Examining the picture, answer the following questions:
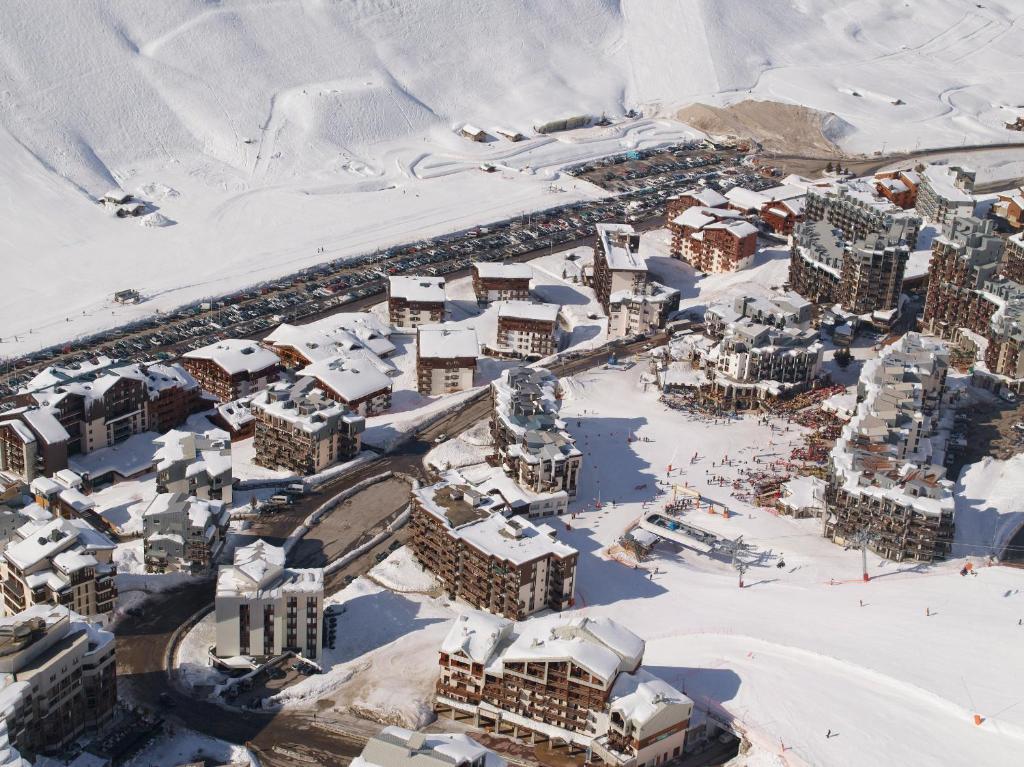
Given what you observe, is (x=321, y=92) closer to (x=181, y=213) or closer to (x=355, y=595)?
(x=181, y=213)

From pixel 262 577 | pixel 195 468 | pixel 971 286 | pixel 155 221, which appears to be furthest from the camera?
pixel 155 221

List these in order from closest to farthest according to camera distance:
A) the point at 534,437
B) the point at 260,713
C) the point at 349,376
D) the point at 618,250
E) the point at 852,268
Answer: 1. the point at 260,713
2. the point at 534,437
3. the point at 349,376
4. the point at 852,268
5. the point at 618,250

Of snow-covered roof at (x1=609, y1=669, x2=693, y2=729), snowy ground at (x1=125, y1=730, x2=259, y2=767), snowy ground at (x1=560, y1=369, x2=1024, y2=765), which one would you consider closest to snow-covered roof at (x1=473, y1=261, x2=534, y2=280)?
snowy ground at (x1=560, y1=369, x2=1024, y2=765)

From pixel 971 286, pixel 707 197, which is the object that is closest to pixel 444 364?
pixel 707 197

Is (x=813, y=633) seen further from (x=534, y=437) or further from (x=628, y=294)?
(x=628, y=294)

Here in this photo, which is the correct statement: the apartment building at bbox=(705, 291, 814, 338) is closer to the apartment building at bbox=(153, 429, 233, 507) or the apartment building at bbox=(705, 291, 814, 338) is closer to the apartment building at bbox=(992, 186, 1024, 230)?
the apartment building at bbox=(992, 186, 1024, 230)

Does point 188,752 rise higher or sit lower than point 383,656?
lower

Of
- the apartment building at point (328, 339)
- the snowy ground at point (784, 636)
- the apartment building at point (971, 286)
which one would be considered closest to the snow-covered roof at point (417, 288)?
the apartment building at point (328, 339)
